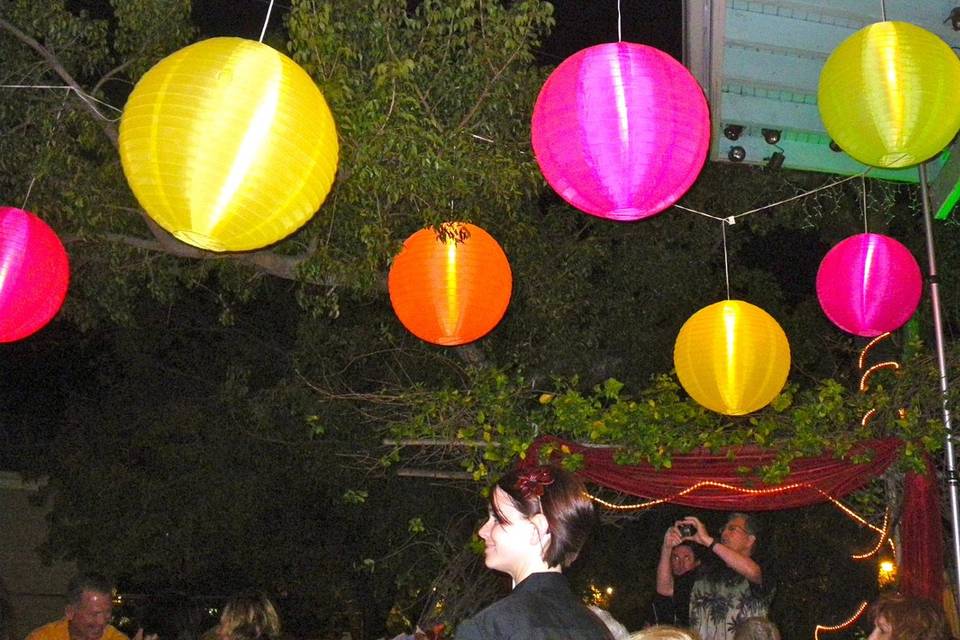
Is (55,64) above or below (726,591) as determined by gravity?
above

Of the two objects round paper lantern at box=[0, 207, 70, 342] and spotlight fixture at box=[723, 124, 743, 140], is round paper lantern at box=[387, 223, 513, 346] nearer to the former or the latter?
round paper lantern at box=[0, 207, 70, 342]

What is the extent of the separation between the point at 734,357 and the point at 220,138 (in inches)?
110

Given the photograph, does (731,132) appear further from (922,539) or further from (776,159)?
(922,539)

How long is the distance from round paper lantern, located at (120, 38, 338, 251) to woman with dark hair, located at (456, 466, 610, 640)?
117 centimetres

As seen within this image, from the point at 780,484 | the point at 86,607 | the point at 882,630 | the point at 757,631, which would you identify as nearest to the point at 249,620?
the point at 86,607

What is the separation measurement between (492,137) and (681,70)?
8.37 ft

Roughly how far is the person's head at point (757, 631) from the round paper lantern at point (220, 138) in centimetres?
185

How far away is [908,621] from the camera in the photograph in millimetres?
3215

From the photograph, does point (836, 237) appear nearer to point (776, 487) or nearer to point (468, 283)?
A: point (776, 487)

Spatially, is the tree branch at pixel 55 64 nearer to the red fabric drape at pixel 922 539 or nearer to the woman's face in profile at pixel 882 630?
the woman's face in profile at pixel 882 630

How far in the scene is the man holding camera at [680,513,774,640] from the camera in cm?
507

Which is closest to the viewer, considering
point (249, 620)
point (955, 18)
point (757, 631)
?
point (757, 631)

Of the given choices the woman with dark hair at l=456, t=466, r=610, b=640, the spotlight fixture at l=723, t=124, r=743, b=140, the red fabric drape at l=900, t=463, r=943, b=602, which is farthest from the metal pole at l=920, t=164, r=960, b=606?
the woman with dark hair at l=456, t=466, r=610, b=640

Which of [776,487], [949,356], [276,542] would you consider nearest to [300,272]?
[776,487]
